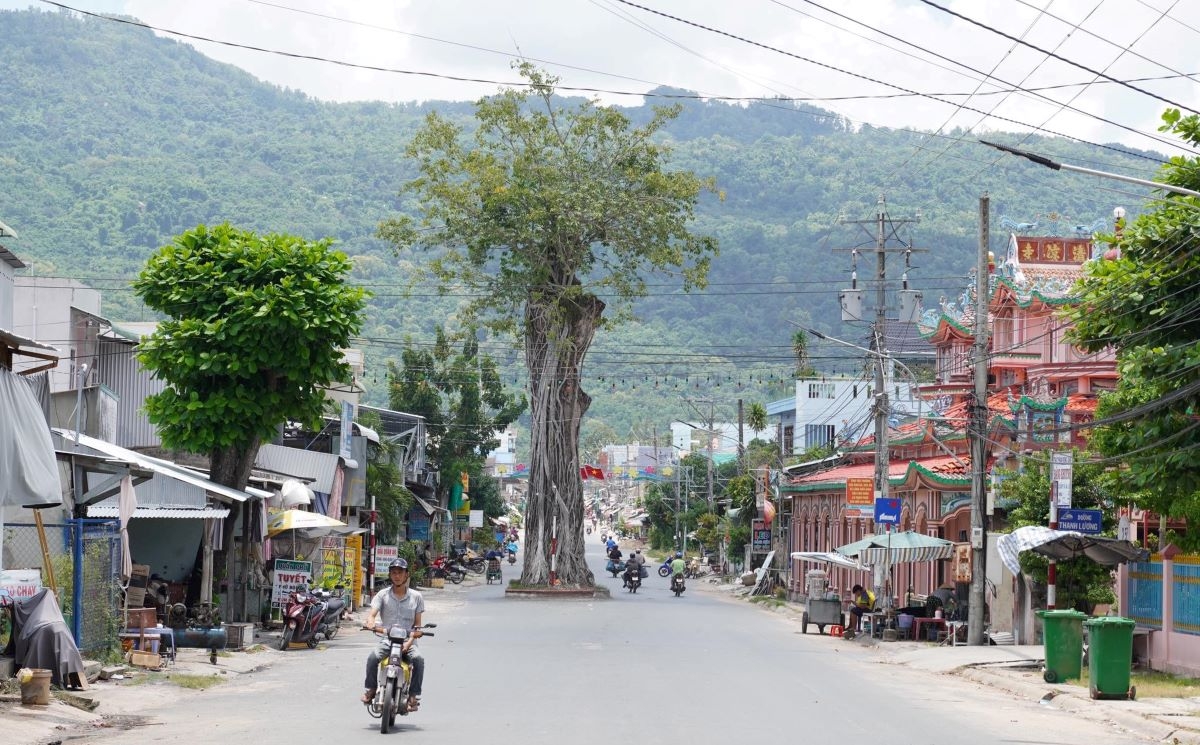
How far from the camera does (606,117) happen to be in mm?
52688

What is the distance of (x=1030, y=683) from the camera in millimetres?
22141

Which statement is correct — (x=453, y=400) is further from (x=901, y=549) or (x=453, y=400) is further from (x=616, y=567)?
(x=901, y=549)

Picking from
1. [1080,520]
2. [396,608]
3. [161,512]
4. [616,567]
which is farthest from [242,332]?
[616,567]

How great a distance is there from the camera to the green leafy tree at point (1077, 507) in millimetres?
26484

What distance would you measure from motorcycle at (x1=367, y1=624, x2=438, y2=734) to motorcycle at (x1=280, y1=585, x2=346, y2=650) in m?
12.0

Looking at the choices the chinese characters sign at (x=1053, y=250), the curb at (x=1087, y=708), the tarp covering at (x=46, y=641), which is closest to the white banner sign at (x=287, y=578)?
the tarp covering at (x=46, y=641)

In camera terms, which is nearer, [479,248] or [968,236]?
[479,248]

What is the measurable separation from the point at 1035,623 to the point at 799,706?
1394 centimetres

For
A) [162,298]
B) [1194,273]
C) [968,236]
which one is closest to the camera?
[1194,273]

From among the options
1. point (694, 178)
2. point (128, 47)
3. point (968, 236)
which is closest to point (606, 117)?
point (694, 178)

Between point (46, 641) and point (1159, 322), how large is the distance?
13.9 metres

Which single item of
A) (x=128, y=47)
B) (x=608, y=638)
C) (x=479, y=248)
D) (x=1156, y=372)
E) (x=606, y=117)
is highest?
(x=128, y=47)

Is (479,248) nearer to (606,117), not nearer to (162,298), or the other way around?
(606,117)

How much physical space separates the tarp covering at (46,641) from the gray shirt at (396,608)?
159 inches
